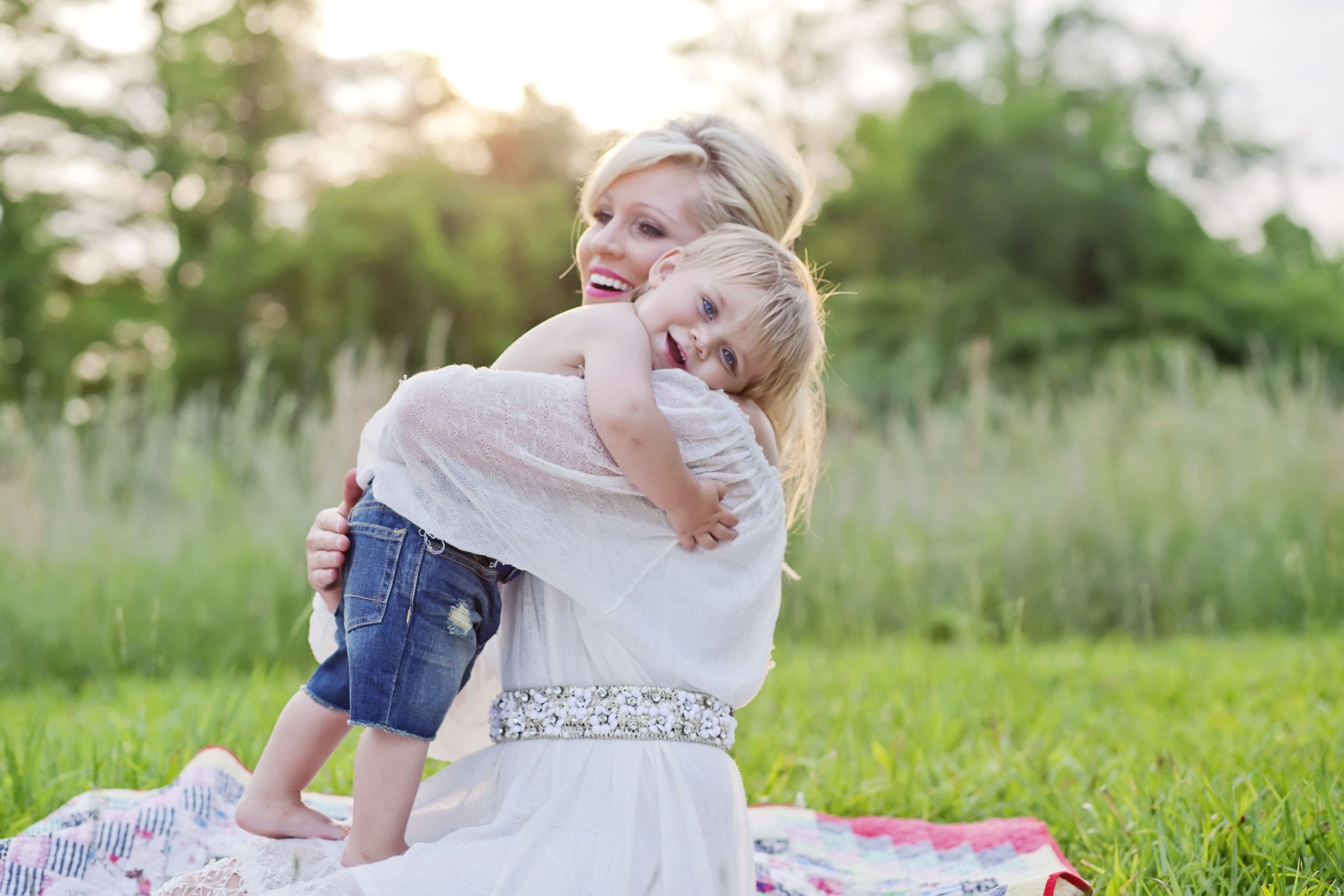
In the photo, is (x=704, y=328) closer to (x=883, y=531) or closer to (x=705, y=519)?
(x=705, y=519)

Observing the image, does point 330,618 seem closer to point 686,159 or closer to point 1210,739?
point 686,159

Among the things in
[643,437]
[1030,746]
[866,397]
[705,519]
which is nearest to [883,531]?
[1030,746]

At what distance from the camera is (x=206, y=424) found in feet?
18.1

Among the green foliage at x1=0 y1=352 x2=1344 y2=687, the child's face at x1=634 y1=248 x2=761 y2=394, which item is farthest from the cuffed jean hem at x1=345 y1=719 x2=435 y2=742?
the green foliage at x1=0 y1=352 x2=1344 y2=687

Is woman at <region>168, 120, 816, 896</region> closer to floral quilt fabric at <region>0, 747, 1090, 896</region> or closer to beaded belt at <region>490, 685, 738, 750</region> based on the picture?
beaded belt at <region>490, 685, 738, 750</region>

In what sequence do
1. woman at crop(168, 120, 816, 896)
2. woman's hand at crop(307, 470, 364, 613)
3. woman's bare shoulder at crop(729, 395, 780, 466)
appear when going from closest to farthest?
woman at crop(168, 120, 816, 896) < woman's hand at crop(307, 470, 364, 613) < woman's bare shoulder at crop(729, 395, 780, 466)

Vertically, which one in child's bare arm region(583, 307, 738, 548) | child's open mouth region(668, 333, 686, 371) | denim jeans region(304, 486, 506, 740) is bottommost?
denim jeans region(304, 486, 506, 740)

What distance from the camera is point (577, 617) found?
1674 mm

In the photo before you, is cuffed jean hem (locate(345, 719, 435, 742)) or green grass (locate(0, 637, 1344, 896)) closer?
cuffed jean hem (locate(345, 719, 435, 742))

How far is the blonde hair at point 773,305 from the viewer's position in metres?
1.79

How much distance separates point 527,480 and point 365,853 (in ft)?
1.83

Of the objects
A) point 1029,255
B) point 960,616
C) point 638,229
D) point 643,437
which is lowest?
point 960,616

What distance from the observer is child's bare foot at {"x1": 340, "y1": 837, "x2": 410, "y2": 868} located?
5.20ft

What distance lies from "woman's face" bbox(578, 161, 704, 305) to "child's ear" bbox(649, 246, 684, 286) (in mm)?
224
